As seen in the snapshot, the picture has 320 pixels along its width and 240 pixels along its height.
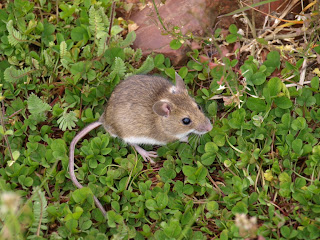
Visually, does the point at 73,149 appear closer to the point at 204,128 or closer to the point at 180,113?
the point at 180,113

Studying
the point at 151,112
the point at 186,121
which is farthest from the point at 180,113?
the point at 151,112

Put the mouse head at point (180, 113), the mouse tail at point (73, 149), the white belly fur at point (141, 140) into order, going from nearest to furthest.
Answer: the mouse tail at point (73, 149)
the mouse head at point (180, 113)
the white belly fur at point (141, 140)

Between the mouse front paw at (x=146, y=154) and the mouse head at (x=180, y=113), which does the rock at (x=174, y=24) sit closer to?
the mouse head at (x=180, y=113)

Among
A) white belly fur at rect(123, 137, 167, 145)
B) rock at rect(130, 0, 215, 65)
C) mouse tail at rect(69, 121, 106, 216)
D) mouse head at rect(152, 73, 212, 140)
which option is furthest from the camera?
rock at rect(130, 0, 215, 65)

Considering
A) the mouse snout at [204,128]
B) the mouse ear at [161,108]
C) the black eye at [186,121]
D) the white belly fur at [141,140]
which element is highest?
the mouse ear at [161,108]

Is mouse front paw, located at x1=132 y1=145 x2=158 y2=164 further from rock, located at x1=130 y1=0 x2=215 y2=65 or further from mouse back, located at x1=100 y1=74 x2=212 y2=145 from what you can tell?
rock, located at x1=130 y1=0 x2=215 y2=65

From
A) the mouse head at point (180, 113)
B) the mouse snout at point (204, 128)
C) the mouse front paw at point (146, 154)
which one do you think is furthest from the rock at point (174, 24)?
the mouse front paw at point (146, 154)


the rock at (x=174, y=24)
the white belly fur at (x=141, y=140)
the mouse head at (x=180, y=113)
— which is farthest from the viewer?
the rock at (x=174, y=24)

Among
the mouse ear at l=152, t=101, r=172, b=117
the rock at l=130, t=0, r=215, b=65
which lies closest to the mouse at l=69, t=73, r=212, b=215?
the mouse ear at l=152, t=101, r=172, b=117

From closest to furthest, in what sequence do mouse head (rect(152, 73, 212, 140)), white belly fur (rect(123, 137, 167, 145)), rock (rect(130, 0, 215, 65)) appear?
mouse head (rect(152, 73, 212, 140)), white belly fur (rect(123, 137, 167, 145)), rock (rect(130, 0, 215, 65))
